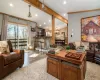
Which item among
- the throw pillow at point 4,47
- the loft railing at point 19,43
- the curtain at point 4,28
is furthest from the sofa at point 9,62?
the loft railing at point 19,43

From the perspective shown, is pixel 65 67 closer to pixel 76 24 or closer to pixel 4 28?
pixel 76 24

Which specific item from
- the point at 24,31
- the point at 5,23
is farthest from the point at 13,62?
the point at 24,31

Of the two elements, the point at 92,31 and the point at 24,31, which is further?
the point at 24,31

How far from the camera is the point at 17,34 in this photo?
6664 mm

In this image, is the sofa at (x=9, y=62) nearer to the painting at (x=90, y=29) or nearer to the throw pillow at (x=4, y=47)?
the throw pillow at (x=4, y=47)

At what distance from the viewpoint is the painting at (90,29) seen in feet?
14.3

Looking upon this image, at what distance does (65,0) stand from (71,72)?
3.39 m

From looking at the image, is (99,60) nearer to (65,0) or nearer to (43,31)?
(65,0)

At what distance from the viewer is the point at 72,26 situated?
17.6ft

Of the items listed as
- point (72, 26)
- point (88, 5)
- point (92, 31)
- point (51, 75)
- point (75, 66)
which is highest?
point (88, 5)

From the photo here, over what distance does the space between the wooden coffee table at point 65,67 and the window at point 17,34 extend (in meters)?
4.89

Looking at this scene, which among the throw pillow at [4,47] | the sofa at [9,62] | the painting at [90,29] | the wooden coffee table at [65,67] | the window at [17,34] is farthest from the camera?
the window at [17,34]

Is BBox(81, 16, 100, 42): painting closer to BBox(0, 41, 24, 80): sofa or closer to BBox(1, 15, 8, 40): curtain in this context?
BBox(0, 41, 24, 80): sofa

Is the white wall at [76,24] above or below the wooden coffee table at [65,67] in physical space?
above
